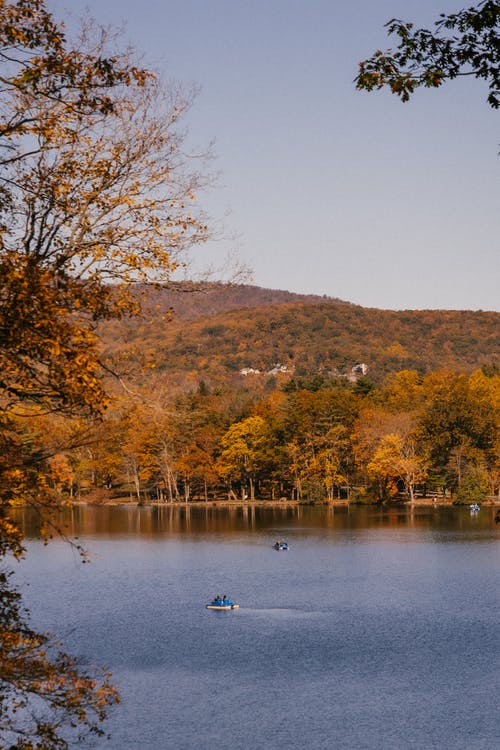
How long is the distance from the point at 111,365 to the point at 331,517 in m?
55.7

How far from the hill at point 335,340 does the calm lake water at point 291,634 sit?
89.1 meters

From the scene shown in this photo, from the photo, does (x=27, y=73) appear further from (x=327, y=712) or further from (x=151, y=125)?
(x=327, y=712)

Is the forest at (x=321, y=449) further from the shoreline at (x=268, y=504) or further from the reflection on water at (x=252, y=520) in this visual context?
the reflection on water at (x=252, y=520)

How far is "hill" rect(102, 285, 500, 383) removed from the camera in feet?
506

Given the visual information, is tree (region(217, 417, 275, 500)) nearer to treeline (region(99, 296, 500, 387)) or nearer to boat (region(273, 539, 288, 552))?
boat (region(273, 539, 288, 552))

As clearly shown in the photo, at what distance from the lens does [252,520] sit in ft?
215

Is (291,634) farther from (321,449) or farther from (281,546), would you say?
(321,449)

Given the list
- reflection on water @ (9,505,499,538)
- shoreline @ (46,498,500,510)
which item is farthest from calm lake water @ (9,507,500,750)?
shoreline @ (46,498,500,510)

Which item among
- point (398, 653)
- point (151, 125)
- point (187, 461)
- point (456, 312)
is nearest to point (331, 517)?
point (187, 461)

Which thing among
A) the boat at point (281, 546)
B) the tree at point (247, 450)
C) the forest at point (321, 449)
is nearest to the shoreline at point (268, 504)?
the forest at point (321, 449)

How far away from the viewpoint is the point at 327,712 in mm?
20297

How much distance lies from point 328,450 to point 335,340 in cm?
9924

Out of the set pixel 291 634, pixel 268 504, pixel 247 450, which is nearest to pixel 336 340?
pixel 247 450

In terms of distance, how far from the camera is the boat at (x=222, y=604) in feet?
104
